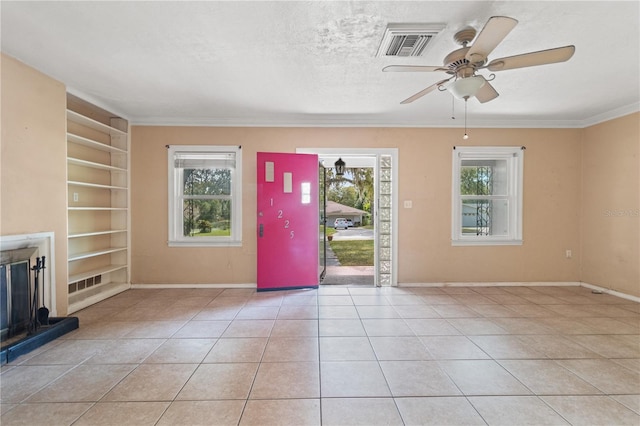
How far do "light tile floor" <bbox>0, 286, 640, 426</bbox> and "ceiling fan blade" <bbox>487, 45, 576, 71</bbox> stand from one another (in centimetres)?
228

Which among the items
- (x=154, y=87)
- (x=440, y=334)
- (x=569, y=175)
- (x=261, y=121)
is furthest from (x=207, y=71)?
(x=569, y=175)

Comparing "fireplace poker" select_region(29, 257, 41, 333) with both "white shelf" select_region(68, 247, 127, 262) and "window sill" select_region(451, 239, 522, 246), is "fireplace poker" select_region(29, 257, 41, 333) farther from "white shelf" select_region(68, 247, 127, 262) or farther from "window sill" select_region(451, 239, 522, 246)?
"window sill" select_region(451, 239, 522, 246)

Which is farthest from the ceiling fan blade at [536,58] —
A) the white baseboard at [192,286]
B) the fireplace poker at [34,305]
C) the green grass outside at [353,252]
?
the green grass outside at [353,252]

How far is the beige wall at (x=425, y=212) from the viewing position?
451 cm

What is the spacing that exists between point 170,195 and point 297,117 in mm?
2307

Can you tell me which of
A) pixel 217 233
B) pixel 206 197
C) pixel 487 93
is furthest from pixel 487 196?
pixel 206 197

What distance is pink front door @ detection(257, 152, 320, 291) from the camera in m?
4.36

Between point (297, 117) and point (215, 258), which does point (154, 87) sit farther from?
point (215, 258)

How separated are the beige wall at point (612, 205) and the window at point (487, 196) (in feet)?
3.32

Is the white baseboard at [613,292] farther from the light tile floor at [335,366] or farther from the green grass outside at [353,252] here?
the green grass outside at [353,252]

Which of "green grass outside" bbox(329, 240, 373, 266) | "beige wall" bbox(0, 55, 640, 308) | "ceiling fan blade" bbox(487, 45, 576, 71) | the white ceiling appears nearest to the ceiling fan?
"ceiling fan blade" bbox(487, 45, 576, 71)

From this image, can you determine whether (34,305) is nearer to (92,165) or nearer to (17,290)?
(17,290)

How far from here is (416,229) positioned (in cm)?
462

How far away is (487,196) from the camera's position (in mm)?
4730
